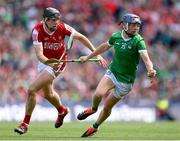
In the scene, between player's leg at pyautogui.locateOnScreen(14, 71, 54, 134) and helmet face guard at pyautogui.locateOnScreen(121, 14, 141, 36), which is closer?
helmet face guard at pyautogui.locateOnScreen(121, 14, 141, 36)

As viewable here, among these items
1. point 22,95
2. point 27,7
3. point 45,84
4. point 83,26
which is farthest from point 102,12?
point 45,84

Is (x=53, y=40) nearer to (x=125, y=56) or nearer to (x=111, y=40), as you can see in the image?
(x=111, y=40)

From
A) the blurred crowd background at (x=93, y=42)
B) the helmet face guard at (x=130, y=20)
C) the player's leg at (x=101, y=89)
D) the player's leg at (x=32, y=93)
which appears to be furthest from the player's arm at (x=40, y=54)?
the blurred crowd background at (x=93, y=42)

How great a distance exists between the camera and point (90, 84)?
27.3 m

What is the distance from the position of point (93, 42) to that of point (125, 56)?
41.1 feet

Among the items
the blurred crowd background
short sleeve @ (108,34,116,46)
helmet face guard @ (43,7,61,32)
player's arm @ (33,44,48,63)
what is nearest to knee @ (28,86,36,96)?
player's arm @ (33,44,48,63)

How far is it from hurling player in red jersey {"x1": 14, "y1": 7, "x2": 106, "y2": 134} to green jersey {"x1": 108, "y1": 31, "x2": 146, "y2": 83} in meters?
0.46

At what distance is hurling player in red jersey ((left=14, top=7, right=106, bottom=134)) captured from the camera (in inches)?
661

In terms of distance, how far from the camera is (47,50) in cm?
1720

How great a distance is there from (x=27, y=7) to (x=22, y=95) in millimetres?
3801

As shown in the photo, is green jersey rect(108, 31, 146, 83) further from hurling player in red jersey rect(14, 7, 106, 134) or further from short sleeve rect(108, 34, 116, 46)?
hurling player in red jersey rect(14, 7, 106, 134)

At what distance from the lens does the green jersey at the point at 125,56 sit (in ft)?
53.0

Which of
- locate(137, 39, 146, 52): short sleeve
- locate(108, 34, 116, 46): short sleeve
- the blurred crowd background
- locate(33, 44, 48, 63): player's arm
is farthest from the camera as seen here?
the blurred crowd background

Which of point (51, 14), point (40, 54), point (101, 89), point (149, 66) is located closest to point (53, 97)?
point (40, 54)
